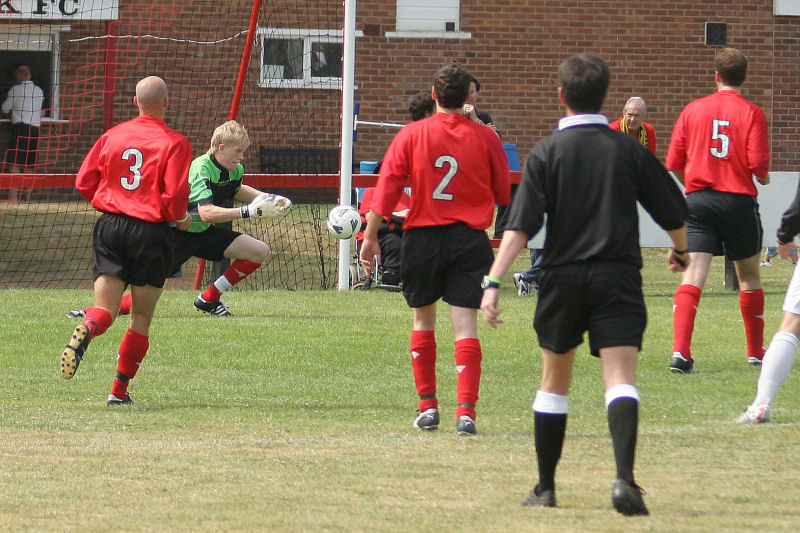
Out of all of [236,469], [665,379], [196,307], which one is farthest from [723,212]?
[196,307]

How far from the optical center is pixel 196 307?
12195 mm

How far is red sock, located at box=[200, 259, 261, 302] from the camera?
11711mm

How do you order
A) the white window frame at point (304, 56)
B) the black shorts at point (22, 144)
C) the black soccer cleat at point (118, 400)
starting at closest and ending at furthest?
the black soccer cleat at point (118, 400)
the white window frame at point (304, 56)
the black shorts at point (22, 144)

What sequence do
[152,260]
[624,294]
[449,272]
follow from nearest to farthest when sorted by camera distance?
[624,294]
[449,272]
[152,260]

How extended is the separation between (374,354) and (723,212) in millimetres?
2771

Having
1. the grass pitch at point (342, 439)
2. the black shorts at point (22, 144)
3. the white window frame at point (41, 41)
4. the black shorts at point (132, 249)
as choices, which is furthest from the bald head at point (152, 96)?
the white window frame at point (41, 41)

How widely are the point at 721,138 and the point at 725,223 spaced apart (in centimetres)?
57

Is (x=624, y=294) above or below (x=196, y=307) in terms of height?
above

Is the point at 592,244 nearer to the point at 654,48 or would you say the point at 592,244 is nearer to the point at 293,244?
the point at 293,244

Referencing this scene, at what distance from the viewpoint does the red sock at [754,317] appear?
8984mm

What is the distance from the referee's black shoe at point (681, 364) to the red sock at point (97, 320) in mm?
3777

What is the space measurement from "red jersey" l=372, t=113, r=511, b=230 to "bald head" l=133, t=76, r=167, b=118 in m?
1.67

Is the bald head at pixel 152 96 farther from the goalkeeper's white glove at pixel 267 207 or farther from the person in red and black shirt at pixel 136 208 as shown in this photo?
the goalkeeper's white glove at pixel 267 207

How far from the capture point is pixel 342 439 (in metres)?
6.71
